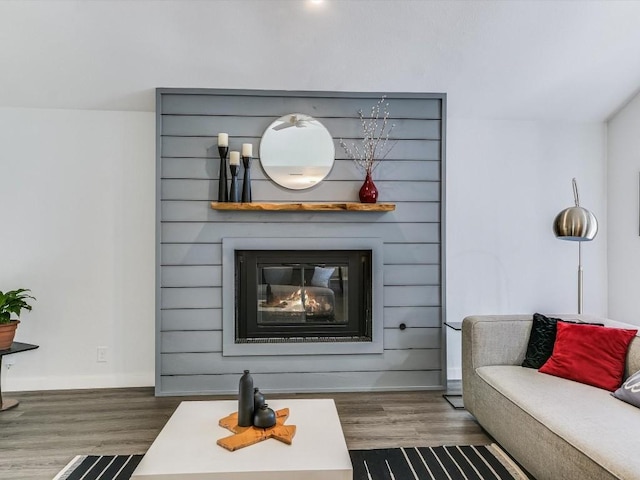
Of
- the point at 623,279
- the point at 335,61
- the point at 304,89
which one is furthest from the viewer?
the point at 623,279

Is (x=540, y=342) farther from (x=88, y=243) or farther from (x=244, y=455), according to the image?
(x=88, y=243)

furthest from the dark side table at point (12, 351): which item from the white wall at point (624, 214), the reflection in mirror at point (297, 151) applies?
the white wall at point (624, 214)

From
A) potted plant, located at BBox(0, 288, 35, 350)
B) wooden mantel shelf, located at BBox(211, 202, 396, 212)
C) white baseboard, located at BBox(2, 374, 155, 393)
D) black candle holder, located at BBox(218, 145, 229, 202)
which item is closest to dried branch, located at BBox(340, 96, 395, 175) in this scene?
wooden mantel shelf, located at BBox(211, 202, 396, 212)

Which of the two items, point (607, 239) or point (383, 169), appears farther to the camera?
point (607, 239)

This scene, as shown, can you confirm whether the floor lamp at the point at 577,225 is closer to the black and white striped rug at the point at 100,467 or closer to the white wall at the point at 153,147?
the white wall at the point at 153,147

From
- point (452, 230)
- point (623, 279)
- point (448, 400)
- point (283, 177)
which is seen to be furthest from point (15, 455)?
point (623, 279)

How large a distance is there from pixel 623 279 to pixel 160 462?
3.75 meters

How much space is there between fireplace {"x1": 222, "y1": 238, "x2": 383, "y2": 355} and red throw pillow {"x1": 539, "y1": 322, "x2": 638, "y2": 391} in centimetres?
129

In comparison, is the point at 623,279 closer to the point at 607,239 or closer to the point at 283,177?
the point at 607,239

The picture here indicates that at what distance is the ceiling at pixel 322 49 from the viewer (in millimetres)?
2812

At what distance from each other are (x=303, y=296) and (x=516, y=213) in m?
1.93

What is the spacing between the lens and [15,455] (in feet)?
8.01

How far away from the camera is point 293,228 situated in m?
3.48

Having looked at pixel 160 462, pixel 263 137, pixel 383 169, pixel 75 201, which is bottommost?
pixel 160 462
